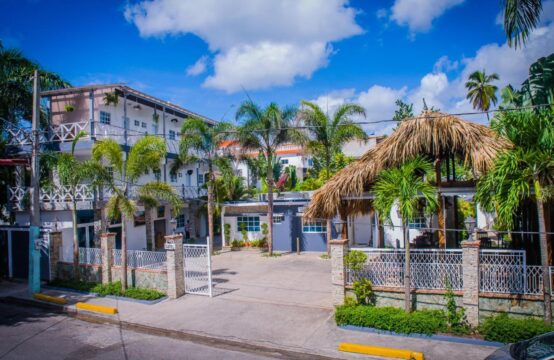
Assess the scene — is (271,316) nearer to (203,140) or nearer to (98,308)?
(98,308)

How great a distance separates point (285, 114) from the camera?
2047 cm

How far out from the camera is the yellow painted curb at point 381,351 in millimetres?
8344

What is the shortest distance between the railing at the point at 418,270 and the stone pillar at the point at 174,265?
19.5 feet

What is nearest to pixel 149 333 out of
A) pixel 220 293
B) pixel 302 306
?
pixel 220 293

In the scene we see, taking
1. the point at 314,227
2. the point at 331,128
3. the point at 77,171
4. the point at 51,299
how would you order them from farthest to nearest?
the point at 314,227
the point at 331,128
the point at 77,171
the point at 51,299

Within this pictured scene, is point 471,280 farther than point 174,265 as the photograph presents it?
No

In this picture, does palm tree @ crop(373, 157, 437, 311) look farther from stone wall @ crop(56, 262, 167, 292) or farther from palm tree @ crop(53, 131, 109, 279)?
palm tree @ crop(53, 131, 109, 279)

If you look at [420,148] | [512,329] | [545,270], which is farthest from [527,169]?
[512,329]

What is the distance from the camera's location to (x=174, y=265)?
13.3 m

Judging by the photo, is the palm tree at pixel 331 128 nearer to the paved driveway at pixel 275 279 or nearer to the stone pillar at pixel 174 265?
the paved driveway at pixel 275 279

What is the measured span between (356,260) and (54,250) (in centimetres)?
1255

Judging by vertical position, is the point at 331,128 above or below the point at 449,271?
above

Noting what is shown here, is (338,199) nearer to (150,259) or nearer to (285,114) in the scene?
(150,259)

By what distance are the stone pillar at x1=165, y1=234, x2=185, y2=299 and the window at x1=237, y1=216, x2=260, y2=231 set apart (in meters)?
11.2
